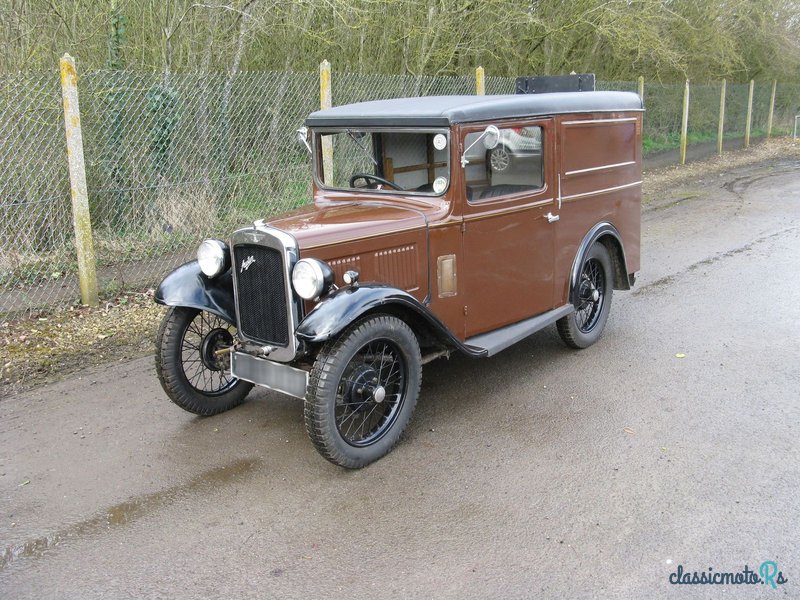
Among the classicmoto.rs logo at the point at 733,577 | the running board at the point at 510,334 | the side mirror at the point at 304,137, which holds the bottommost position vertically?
the classicmoto.rs logo at the point at 733,577

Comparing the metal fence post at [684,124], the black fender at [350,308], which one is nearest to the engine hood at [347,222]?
the black fender at [350,308]

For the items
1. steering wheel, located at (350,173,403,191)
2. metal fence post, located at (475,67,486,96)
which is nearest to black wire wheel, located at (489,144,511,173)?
steering wheel, located at (350,173,403,191)

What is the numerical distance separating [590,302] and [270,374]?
2.93 m

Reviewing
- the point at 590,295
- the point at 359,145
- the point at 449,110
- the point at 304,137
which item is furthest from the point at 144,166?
the point at 590,295

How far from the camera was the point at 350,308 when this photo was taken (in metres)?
3.70

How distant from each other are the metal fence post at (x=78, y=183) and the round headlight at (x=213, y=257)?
8.07 feet

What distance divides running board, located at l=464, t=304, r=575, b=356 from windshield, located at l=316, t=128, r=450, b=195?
1008 mm

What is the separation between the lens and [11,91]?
243 inches

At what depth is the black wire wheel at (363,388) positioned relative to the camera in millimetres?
3697

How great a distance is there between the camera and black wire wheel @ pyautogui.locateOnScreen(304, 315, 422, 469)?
3697 mm

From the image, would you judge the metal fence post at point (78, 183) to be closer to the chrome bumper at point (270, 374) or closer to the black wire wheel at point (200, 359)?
the black wire wheel at point (200, 359)

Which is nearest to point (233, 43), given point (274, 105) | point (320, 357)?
point (274, 105)

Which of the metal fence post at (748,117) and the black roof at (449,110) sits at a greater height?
the black roof at (449,110)

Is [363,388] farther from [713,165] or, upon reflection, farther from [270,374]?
[713,165]
